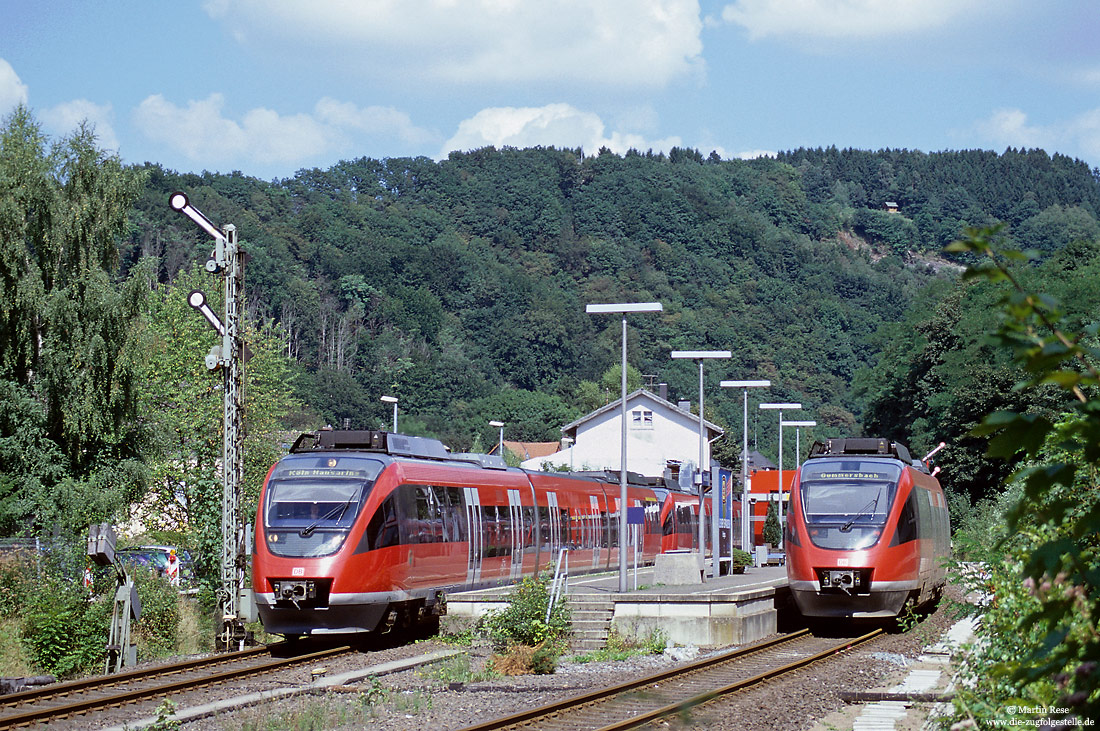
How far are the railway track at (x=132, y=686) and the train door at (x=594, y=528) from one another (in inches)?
631

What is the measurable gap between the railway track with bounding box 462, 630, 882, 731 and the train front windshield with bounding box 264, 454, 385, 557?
5.61 m

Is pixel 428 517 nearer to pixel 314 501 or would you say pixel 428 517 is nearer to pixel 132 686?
pixel 314 501

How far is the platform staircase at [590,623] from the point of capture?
21375 millimetres

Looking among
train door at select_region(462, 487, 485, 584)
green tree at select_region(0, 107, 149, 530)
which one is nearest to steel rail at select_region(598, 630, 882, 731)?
train door at select_region(462, 487, 485, 584)

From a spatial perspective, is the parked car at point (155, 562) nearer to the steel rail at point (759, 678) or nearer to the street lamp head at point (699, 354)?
the steel rail at point (759, 678)

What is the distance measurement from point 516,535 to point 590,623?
592cm

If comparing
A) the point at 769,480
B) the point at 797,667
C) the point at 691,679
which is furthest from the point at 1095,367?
the point at 769,480

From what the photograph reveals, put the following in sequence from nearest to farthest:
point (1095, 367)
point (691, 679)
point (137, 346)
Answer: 1. point (1095, 367)
2. point (691, 679)
3. point (137, 346)

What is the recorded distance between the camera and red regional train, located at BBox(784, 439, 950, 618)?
21359mm

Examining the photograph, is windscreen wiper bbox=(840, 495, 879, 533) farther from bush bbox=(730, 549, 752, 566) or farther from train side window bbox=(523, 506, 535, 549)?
bush bbox=(730, 549, 752, 566)

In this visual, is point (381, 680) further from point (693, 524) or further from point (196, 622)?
point (693, 524)

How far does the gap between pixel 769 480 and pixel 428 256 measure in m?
66.0

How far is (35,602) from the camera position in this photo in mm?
20547

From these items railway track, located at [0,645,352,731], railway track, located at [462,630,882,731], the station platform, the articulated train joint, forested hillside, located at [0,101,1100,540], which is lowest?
railway track, located at [0,645,352,731]
